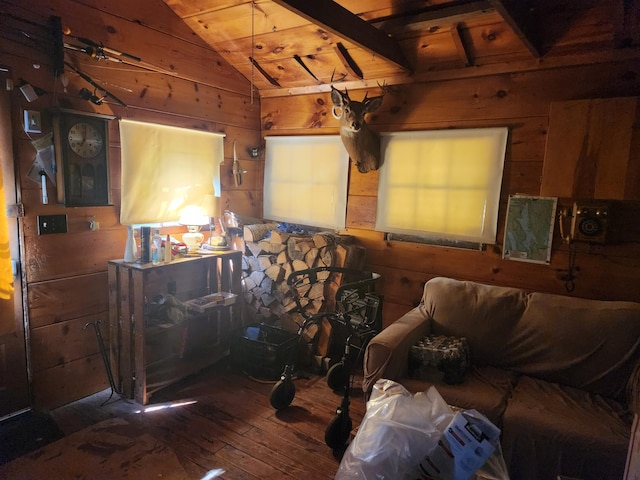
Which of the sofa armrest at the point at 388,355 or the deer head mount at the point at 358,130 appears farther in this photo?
the deer head mount at the point at 358,130

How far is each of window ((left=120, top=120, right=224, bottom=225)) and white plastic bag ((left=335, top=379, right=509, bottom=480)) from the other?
89.7 inches

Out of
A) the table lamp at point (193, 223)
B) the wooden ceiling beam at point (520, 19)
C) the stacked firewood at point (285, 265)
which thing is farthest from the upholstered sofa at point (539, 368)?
the table lamp at point (193, 223)

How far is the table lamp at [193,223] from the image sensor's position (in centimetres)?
313

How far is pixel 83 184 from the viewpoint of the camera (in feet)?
8.35

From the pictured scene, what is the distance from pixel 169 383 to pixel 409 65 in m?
2.83

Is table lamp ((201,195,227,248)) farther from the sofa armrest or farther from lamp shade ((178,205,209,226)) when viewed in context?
the sofa armrest

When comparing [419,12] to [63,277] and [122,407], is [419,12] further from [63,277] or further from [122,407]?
[122,407]

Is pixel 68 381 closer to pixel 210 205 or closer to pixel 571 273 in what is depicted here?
pixel 210 205

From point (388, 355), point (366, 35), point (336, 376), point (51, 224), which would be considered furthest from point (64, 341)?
point (366, 35)

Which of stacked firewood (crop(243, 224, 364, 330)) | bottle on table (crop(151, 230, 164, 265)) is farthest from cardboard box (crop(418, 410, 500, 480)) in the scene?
bottle on table (crop(151, 230, 164, 265))

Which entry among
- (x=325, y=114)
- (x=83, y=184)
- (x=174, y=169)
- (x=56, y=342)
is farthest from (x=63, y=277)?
(x=325, y=114)

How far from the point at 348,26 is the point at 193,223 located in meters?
1.86

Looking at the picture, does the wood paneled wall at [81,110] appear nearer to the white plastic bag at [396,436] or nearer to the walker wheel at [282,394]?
the walker wheel at [282,394]

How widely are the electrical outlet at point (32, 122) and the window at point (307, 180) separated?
191 cm
